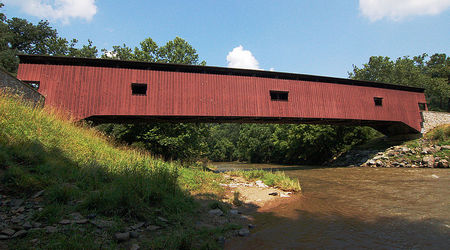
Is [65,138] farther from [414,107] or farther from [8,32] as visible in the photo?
[8,32]

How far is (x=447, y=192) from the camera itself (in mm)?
7633

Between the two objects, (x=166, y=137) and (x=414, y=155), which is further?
(x=414, y=155)

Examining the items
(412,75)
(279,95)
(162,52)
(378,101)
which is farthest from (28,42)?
(412,75)

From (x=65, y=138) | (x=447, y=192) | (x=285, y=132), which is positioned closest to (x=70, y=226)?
(x=65, y=138)

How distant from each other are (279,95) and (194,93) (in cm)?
675

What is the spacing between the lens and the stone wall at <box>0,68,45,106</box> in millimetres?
7941

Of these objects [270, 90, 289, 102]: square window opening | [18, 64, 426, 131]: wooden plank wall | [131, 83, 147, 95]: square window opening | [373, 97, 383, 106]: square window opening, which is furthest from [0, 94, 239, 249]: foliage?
[373, 97, 383, 106]: square window opening

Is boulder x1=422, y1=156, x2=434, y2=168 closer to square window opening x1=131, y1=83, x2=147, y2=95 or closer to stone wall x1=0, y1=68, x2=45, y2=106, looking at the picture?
square window opening x1=131, y1=83, x2=147, y2=95

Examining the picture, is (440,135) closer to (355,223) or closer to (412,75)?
(355,223)

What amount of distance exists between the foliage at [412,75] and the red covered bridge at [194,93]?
27.4m

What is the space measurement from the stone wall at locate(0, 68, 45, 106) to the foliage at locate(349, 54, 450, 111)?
1936 inches

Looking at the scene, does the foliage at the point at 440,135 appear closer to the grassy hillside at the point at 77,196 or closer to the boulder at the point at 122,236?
the grassy hillside at the point at 77,196

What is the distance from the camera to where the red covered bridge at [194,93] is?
40.2 feet

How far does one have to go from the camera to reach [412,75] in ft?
125
